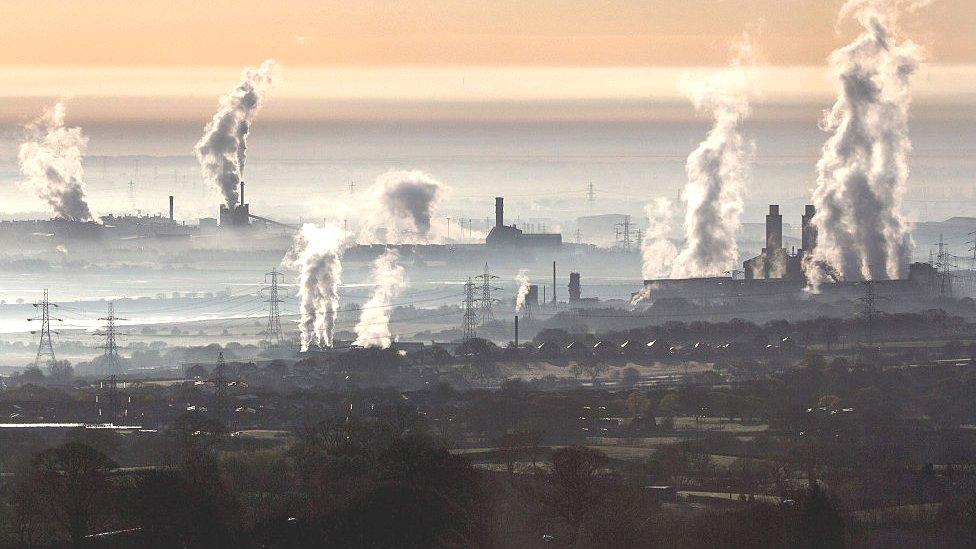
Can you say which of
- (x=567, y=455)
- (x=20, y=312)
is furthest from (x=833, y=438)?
(x=20, y=312)

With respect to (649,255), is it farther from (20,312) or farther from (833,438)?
(833,438)

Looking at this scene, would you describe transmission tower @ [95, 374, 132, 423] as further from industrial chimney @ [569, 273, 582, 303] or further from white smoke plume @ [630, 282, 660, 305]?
industrial chimney @ [569, 273, 582, 303]

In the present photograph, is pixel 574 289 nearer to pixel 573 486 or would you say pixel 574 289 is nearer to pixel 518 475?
pixel 518 475

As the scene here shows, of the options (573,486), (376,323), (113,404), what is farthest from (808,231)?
(573,486)

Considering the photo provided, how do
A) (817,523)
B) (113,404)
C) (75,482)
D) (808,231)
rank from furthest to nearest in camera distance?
(808,231) < (113,404) < (75,482) < (817,523)

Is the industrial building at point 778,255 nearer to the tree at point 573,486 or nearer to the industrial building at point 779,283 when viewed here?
the industrial building at point 779,283

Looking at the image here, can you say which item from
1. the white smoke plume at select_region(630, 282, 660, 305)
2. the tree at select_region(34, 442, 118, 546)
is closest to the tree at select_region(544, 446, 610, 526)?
the tree at select_region(34, 442, 118, 546)

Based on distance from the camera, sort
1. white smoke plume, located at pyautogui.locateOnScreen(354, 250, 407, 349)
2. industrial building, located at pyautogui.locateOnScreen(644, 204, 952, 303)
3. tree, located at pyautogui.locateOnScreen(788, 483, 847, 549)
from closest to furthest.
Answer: tree, located at pyautogui.locateOnScreen(788, 483, 847, 549)
white smoke plume, located at pyautogui.locateOnScreen(354, 250, 407, 349)
industrial building, located at pyautogui.locateOnScreen(644, 204, 952, 303)

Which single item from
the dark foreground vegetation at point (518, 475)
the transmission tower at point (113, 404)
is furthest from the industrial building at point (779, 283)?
the transmission tower at point (113, 404)
